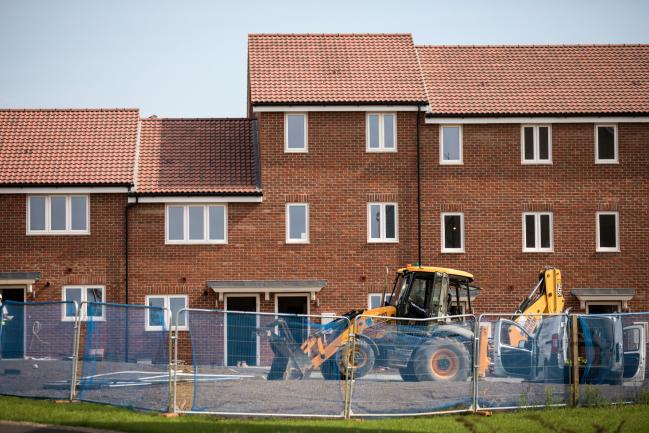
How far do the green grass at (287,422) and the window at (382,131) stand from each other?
56.7 ft

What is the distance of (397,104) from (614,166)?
7385 mm

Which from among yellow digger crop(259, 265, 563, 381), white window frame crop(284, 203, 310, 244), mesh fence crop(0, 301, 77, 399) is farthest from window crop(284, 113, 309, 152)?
mesh fence crop(0, 301, 77, 399)

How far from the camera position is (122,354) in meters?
20.1

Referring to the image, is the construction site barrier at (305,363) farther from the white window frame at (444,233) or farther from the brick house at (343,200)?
the white window frame at (444,233)

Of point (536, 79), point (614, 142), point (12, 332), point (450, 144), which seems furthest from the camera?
point (536, 79)

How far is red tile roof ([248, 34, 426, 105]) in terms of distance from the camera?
36.2 metres

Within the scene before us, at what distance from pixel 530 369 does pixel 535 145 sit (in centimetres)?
1669

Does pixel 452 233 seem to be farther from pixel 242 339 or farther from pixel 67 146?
pixel 242 339

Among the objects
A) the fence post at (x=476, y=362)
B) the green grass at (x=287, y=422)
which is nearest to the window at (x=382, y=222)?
the fence post at (x=476, y=362)

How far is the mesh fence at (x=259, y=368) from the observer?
19.0 m

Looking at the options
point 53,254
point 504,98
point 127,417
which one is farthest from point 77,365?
point 504,98

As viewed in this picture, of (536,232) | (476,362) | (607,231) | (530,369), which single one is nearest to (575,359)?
(530,369)

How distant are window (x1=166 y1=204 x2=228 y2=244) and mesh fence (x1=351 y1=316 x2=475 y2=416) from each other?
15378 mm

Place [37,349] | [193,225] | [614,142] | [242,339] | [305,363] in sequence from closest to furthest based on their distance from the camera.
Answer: [242,339] → [305,363] → [37,349] → [193,225] → [614,142]
